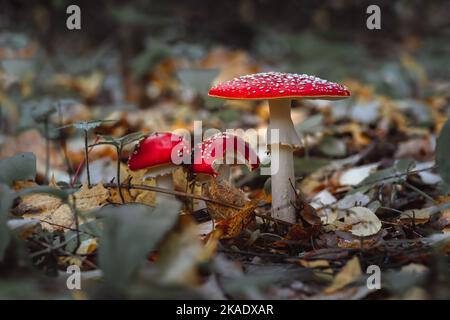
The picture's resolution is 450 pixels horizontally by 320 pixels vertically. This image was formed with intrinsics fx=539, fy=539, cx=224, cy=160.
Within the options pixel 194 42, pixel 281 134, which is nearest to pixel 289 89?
pixel 281 134

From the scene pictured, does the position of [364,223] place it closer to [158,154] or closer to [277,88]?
[277,88]

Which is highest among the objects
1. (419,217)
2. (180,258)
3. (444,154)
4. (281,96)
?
(281,96)

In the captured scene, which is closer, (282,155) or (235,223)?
(235,223)

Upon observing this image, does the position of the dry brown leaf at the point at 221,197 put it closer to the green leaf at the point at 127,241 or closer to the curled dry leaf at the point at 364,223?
the curled dry leaf at the point at 364,223

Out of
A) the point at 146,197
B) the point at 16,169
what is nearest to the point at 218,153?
the point at 146,197

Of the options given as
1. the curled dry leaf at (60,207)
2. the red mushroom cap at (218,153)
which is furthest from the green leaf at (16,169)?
the red mushroom cap at (218,153)

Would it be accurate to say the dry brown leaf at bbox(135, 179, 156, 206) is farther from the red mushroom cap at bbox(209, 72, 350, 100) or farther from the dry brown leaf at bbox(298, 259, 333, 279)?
the dry brown leaf at bbox(298, 259, 333, 279)
